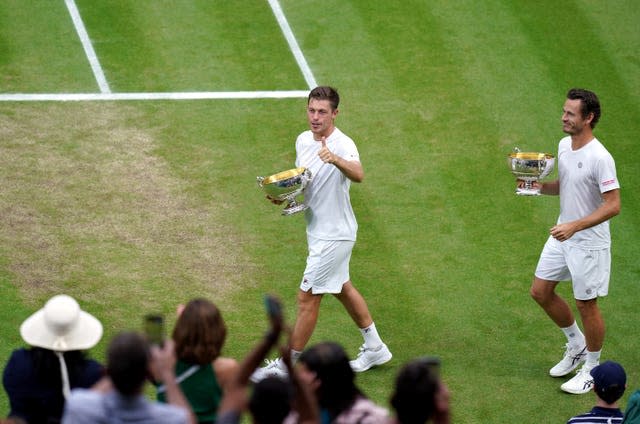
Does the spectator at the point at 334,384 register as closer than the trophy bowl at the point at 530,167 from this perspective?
Yes

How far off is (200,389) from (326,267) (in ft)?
11.8

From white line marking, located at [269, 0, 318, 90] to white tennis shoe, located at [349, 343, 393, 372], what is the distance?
5.18 meters

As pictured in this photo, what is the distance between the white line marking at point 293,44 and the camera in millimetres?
15461

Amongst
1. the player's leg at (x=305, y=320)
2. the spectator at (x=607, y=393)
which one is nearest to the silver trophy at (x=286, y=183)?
the player's leg at (x=305, y=320)

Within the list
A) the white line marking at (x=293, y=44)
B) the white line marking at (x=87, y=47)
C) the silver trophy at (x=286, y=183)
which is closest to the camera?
the silver trophy at (x=286, y=183)

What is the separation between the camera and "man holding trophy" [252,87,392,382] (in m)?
10.4

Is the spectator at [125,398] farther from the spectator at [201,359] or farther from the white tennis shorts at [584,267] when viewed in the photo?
the white tennis shorts at [584,267]

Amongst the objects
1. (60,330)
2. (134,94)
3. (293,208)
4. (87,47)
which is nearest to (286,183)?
(293,208)

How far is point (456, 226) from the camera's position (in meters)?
13.1

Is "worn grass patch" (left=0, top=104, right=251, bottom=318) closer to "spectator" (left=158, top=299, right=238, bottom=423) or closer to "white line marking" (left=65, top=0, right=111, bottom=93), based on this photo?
"white line marking" (left=65, top=0, right=111, bottom=93)

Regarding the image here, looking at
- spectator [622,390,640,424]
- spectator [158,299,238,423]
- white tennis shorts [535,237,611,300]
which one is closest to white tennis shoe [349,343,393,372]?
white tennis shorts [535,237,611,300]

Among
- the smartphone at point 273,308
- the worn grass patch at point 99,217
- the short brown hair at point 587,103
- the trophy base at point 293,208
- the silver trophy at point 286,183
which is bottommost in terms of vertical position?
the worn grass patch at point 99,217

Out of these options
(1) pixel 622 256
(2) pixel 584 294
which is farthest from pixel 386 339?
(1) pixel 622 256

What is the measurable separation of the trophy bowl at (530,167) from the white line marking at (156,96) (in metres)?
5.09
